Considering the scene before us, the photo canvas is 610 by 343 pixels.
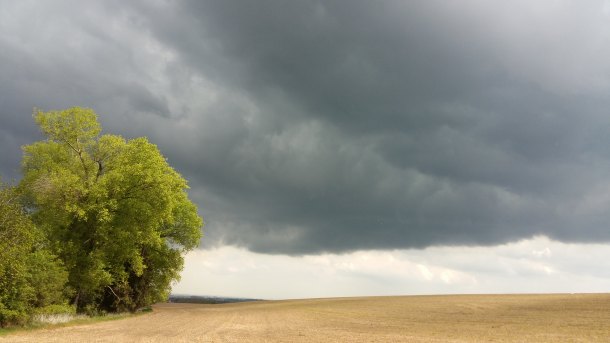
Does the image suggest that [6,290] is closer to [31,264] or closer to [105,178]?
[31,264]

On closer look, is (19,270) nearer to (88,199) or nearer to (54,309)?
(54,309)

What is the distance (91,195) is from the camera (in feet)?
148

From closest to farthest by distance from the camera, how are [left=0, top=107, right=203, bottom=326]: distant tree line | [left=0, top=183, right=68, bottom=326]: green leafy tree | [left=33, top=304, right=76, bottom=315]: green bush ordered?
1. [left=0, top=183, right=68, bottom=326]: green leafy tree
2. [left=33, top=304, right=76, bottom=315]: green bush
3. [left=0, top=107, right=203, bottom=326]: distant tree line

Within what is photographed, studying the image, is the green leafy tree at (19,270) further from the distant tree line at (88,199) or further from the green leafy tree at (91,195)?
the green leafy tree at (91,195)

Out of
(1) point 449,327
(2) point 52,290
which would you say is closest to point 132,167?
(2) point 52,290

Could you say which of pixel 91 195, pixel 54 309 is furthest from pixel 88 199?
pixel 54 309

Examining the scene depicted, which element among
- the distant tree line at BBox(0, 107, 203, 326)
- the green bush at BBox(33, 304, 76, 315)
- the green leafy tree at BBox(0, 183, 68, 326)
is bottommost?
the green bush at BBox(33, 304, 76, 315)

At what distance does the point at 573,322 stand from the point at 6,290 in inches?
1696

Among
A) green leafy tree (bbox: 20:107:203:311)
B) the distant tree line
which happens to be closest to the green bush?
the distant tree line

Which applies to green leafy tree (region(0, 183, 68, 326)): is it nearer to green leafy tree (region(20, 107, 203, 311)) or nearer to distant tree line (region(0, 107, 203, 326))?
distant tree line (region(0, 107, 203, 326))

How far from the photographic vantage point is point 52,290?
38.2 m

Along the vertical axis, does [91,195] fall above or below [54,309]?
above

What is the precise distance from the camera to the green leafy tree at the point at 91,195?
44.5 metres

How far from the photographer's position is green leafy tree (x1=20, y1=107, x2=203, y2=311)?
44.5 metres
